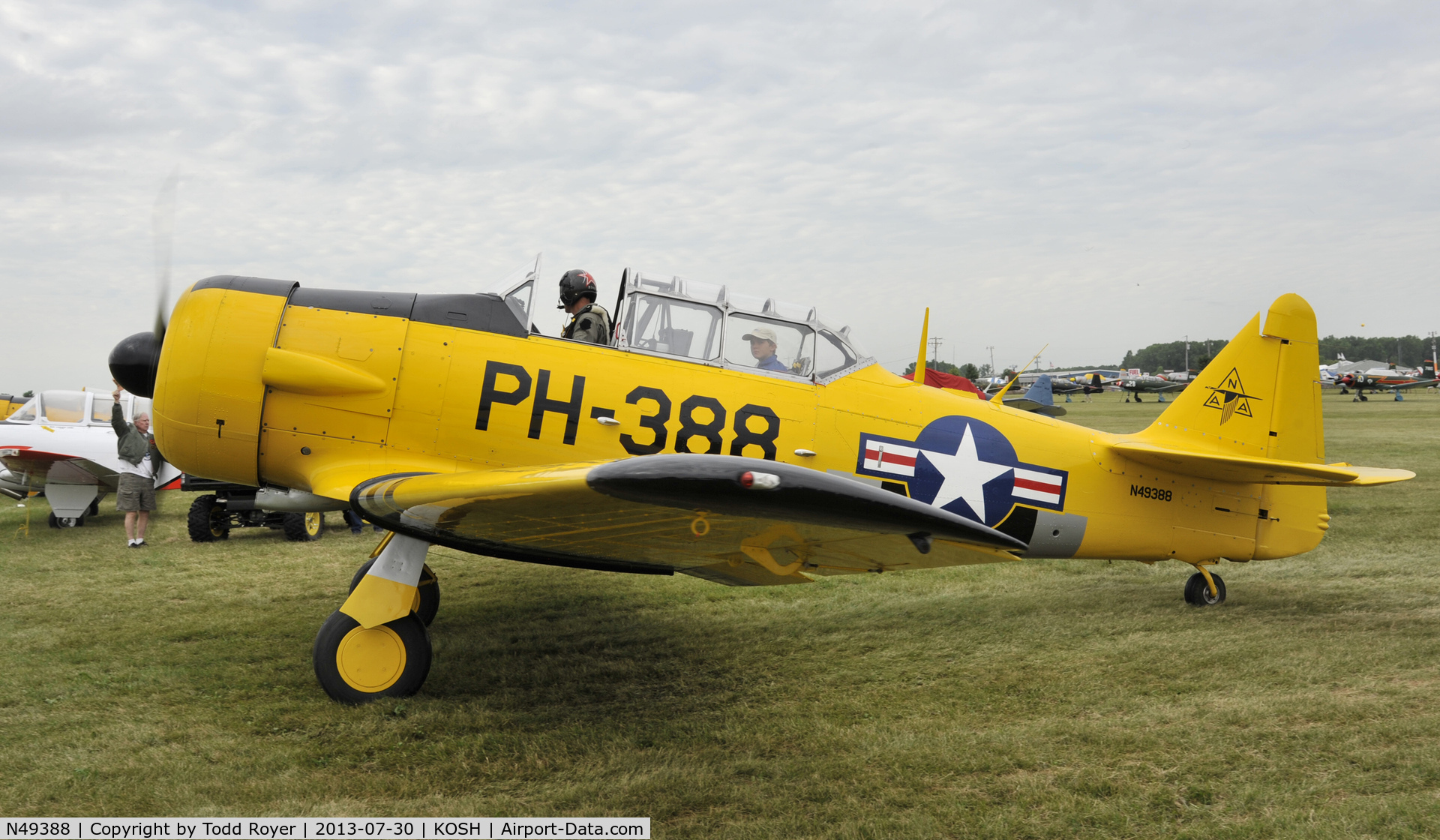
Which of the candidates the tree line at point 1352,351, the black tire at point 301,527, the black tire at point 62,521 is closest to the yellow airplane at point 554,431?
the black tire at point 301,527

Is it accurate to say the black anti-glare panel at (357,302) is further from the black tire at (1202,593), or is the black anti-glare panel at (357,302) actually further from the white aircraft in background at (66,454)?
the white aircraft in background at (66,454)

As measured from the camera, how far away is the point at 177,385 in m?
4.46

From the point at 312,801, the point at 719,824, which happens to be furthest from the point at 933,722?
the point at 312,801

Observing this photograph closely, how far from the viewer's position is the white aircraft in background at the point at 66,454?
10.6m

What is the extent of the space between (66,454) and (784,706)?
1081cm

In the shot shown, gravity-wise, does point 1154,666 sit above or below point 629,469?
below

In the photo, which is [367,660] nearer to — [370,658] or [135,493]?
[370,658]

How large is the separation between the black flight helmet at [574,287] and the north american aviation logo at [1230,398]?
453 centimetres

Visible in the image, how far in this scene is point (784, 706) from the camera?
4301mm

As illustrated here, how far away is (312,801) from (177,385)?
2.46 meters

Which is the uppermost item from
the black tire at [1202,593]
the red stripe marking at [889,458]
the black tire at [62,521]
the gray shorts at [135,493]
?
the red stripe marking at [889,458]

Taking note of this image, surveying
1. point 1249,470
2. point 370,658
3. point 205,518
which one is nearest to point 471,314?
point 370,658

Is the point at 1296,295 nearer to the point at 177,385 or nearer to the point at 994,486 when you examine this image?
the point at 994,486

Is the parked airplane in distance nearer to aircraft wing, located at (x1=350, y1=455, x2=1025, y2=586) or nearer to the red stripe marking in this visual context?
the red stripe marking
